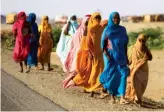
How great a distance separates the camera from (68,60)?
45.5 ft

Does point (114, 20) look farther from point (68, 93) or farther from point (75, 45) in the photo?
point (75, 45)

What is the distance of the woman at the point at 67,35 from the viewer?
49.0 ft

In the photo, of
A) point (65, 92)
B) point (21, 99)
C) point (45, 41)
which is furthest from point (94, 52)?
point (45, 41)

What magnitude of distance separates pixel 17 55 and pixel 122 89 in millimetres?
6281

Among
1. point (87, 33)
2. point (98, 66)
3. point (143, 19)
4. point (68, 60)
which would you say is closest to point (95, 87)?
point (98, 66)

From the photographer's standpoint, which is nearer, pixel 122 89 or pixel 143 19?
pixel 122 89

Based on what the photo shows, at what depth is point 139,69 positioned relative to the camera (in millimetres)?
10492

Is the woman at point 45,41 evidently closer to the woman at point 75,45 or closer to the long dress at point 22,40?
the long dress at point 22,40

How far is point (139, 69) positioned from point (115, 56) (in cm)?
66

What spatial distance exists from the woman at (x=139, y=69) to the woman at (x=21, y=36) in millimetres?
5723

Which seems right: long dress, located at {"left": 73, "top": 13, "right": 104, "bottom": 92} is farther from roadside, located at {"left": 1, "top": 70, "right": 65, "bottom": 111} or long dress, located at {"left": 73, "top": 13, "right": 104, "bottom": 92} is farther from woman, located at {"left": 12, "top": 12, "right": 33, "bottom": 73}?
woman, located at {"left": 12, "top": 12, "right": 33, "bottom": 73}

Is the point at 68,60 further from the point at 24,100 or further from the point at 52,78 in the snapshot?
the point at 24,100

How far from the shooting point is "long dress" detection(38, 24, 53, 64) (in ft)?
55.6

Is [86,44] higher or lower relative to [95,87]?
higher
